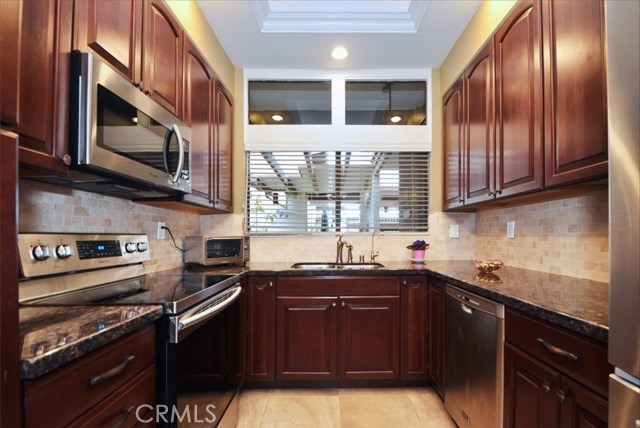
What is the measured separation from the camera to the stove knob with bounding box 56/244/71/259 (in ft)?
4.04

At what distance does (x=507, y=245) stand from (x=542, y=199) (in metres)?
0.57

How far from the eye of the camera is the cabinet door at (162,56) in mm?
1466

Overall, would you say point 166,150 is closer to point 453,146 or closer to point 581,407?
point 581,407

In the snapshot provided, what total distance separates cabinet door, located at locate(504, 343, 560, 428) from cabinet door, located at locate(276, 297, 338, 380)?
3.65 ft

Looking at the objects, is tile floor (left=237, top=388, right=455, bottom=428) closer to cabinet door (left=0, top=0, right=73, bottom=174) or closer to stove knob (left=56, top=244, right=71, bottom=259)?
stove knob (left=56, top=244, right=71, bottom=259)

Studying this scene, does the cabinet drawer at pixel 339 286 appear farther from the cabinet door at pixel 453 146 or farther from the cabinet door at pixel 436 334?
the cabinet door at pixel 453 146

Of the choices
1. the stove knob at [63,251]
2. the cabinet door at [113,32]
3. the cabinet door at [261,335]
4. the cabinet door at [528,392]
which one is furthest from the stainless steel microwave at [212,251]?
the cabinet door at [528,392]

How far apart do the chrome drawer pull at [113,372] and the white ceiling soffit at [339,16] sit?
225cm

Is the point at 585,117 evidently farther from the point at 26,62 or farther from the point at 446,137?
the point at 26,62

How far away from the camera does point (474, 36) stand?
87.0 inches

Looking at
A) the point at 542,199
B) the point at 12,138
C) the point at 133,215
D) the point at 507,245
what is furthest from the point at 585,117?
the point at 133,215

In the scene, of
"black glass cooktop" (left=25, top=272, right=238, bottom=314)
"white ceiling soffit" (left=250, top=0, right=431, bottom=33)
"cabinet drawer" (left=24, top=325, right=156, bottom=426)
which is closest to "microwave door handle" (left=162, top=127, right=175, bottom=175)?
"black glass cooktop" (left=25, top=272, right=238, bottom=314)

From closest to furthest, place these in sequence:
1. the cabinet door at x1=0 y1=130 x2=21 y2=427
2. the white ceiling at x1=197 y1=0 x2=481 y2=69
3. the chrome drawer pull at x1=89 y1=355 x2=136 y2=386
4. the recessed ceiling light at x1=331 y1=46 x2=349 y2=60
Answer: the cabinet door at x1=0 y1=130 x2=21 y2=427 < the chrome drawer pull at x1=89 y1=355 x2=136 y2=386 < the white ceiling at x1=197 y1=0 x2=481 y2=69 < the recessed ceiling light at x1=331 y1=46 x2=349 y2=60

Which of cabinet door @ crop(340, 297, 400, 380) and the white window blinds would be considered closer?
cabinet door @ crop(340, 297, 400, 380)
